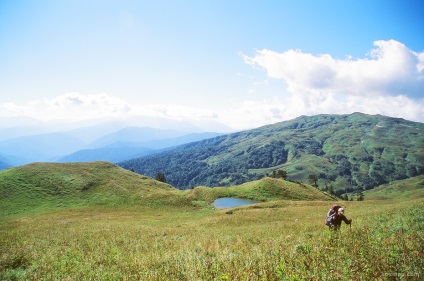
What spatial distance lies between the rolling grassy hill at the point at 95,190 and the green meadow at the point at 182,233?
0.26 metres

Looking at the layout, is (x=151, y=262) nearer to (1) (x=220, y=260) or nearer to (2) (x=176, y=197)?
(1) (x=220, y=260)

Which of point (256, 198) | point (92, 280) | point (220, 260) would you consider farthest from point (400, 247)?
point (256, 198)

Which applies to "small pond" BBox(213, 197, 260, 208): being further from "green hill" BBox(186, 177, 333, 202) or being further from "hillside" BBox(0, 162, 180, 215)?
"hillside" BBox(0, 162, 180, 215)

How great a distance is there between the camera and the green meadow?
6949mm

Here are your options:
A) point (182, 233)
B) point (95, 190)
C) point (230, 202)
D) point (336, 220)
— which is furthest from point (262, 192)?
point (336, 220)

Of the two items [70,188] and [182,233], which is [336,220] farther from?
[70,188]

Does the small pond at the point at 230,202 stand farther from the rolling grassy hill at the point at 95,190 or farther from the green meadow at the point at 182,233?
→ the green meadow at the point at 182,233

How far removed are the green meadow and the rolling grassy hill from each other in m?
0.26

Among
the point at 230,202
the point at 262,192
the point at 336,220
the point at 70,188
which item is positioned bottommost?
the point at 230,202

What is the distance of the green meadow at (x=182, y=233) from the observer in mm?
6949

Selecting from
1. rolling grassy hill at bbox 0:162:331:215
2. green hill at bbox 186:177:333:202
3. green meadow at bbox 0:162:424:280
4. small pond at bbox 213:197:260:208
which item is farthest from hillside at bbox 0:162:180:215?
small pond at bbox 213:197:260:208

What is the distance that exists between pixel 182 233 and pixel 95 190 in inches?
2016

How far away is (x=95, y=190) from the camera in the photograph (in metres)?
67.1

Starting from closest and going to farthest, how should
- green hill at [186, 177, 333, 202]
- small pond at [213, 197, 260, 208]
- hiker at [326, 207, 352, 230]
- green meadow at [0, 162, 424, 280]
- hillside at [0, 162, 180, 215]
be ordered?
green meadow at [0, 162, 424, 280]
hiker at [326, 207, 352, 230]
hillside at [0, 162, 180, 215]
small pond at [213, 197, 260, 208]
green hill at [186, 177, 333, 202]
